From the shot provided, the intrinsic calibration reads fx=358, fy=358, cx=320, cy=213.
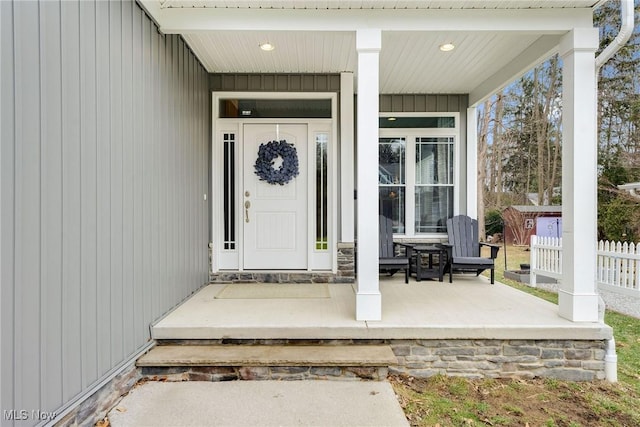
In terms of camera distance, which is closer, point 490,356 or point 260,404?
point 260,404

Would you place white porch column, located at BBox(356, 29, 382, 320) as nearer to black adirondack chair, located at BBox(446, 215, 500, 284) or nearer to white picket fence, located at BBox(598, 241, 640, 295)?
black adirondack chair, located at BBox(446, 215, 500, 284)

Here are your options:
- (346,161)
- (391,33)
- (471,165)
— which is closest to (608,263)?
(471,165)

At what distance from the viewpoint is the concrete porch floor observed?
9.28 feet

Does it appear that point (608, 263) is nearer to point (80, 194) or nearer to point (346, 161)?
point (346, 161)

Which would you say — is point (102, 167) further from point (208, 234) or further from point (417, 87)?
point (417, 87)

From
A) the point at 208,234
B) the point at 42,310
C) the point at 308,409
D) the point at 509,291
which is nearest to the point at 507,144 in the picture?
the point at 509,291

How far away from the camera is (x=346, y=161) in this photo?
4.56 metres

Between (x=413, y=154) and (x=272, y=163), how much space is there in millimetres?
2137

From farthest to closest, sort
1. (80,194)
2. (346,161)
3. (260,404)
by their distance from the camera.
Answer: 1. (346,161)
2. (260,404)
3. (80,194)

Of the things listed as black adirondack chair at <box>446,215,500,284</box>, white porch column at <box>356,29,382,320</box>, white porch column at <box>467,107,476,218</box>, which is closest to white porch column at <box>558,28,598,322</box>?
white porch column at <box>356,29,382,320</box>

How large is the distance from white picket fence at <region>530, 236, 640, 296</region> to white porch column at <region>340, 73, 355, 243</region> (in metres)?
3.43

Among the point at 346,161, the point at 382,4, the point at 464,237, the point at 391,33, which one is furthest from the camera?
the point at 464,237

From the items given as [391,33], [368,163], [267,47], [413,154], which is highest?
[267,47]

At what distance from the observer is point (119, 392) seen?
94.0 inches
